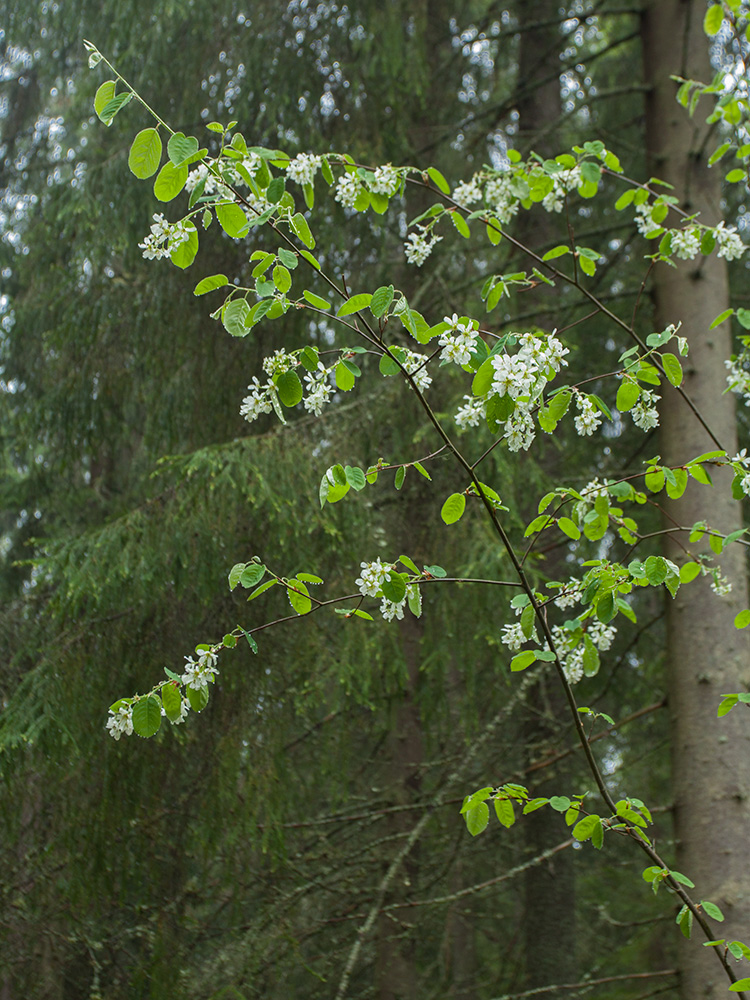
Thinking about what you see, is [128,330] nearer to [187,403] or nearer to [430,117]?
[187,403]

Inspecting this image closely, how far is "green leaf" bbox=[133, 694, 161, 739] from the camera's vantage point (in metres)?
1.64

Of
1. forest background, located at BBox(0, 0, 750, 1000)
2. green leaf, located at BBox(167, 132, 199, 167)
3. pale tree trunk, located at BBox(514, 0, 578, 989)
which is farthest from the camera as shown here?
pale tree trunk, located at BBox(514, 0, 578, 989)

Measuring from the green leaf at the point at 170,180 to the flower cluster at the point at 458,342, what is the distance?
0.53m

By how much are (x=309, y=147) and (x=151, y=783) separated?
2.99 m

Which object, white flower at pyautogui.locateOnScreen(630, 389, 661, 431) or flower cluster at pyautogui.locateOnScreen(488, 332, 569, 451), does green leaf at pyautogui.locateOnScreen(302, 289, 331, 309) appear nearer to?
flower cluster at pyautogui.locateOnScreen(488, 332, 569, 451)

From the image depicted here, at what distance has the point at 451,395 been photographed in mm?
4035

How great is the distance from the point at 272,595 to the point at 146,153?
2.12 meters

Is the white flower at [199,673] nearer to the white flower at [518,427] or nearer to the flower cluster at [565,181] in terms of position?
the white flower at [518,427]

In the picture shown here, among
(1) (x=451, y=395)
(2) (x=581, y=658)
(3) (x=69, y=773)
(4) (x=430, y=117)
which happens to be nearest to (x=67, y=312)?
(1) (x=451, y=395)

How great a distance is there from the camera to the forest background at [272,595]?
10.3ft

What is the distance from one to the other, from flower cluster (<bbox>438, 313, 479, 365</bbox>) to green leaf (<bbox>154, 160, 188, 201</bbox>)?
0.53 meters

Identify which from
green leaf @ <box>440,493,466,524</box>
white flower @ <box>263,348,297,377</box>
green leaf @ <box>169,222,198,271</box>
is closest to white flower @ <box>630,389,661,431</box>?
green leaf @ <box>440,493,466,524</box>

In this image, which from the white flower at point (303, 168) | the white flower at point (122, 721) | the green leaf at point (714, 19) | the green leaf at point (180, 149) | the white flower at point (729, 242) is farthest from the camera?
the white flower at point (729, 242)

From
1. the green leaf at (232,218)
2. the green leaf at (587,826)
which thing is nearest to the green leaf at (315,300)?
the green leaf at (232,218)
